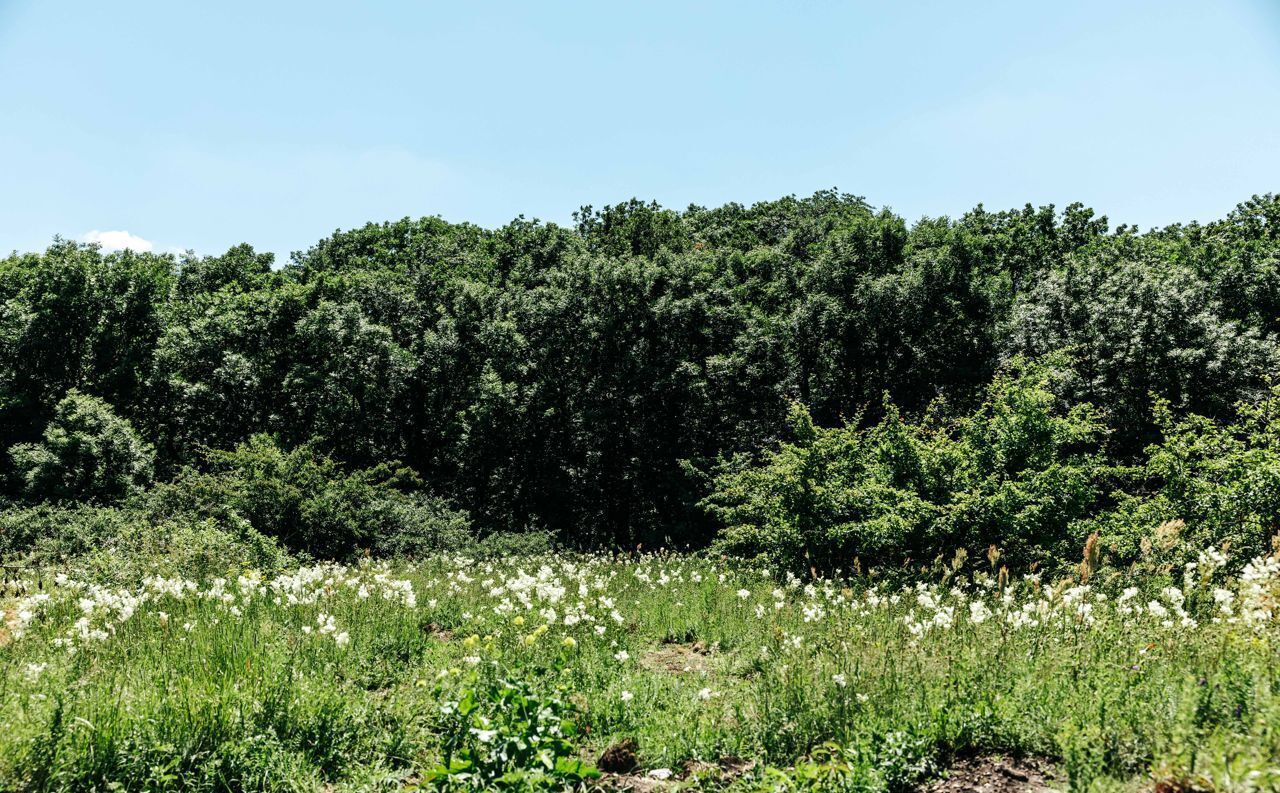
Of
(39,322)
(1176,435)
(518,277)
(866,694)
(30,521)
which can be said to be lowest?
(30,521)

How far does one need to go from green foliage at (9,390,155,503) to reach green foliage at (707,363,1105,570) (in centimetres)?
1797

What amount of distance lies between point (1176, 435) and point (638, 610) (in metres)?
8.61

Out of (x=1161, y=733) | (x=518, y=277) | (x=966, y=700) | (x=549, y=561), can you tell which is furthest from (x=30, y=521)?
(x=1161, y=733)

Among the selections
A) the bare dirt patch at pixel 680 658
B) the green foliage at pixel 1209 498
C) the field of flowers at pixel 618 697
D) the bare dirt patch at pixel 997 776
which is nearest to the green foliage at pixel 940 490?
the green foliage at pixel 1209 498

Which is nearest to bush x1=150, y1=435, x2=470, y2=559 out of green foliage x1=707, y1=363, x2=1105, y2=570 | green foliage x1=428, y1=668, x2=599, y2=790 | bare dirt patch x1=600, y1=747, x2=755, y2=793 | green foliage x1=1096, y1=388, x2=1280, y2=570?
green foliage x1=707, y1=363, x2=1105, y2=570

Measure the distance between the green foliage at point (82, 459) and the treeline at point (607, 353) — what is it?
0.07m

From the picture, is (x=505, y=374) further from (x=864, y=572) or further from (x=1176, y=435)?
(x=1176, y=435)

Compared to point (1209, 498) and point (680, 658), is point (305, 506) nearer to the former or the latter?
point (680, 658)

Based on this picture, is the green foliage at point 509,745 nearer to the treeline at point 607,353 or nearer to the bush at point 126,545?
the bush at point 126,545

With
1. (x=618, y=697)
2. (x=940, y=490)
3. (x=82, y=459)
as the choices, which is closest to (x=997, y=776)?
(x=618, y=697)

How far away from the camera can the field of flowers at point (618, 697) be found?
→ 3634 mm

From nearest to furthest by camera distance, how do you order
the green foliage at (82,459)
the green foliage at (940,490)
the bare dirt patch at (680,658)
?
the bare dirt patch at (680,658), the green foliage at (940,490), the green foliage at (82,459)

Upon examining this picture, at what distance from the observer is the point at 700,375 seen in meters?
22.9

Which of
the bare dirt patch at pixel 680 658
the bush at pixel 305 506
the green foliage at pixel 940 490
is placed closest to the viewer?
the bare dirt patch at pixel 680 658
